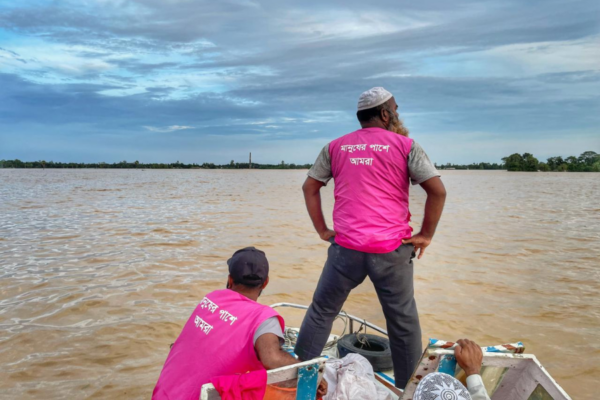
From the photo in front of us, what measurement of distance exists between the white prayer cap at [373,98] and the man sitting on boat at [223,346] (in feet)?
5.85

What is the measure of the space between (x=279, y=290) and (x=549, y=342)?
4.24 m

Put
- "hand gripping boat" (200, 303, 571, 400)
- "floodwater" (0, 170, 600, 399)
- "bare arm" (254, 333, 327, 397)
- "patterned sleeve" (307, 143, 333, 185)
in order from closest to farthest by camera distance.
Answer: "hand gripping boat" (200, 303, 571, 400), "bare arm" (254, 333, 327, 397), "patterned sleeve" (307, 143, 333, 185), "floodwater" (0, 170, 600, 399)

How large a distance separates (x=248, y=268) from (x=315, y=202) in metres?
1.34

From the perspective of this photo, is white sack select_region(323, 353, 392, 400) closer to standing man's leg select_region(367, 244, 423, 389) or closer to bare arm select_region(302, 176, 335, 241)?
standing man's leg select_region(367, 244, 423, 389)

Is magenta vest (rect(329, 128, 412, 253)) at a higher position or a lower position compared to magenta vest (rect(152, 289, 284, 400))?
higher

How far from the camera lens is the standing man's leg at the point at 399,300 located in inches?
134

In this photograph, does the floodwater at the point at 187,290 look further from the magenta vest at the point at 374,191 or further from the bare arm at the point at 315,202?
the magenta vest at the point at 374,191

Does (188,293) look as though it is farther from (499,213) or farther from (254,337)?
(499,213)

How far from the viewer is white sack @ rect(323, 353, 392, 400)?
298cm

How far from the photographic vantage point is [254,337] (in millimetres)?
2459

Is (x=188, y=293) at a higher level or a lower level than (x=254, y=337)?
lower

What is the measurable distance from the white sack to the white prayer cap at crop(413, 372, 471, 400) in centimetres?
108

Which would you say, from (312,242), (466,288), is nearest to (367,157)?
(466,288)

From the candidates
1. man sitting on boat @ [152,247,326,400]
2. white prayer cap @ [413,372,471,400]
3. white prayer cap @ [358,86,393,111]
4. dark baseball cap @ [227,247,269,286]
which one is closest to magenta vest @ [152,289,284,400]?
man sitting on boat @ [152,247,326,400]
